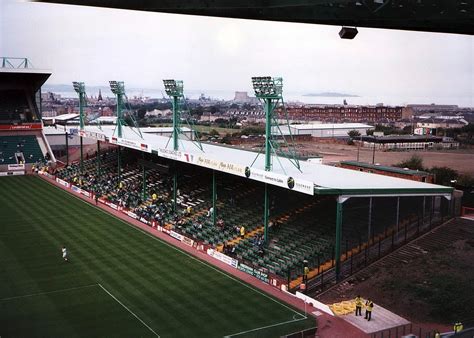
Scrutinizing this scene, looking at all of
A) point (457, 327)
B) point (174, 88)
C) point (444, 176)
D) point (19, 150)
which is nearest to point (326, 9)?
point (457, 327)

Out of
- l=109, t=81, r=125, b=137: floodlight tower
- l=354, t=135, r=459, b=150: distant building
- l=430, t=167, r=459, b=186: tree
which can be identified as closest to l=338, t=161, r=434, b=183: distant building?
l=430, t=167, r=459, b=186: tree

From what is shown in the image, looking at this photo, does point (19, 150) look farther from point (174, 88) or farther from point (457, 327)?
point (457, 327)

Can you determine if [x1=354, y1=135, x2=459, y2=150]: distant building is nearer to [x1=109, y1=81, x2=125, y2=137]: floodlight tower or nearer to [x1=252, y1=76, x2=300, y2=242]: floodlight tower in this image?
[x1=109, y1=81, x2=125, y2=137]: floodlight tower

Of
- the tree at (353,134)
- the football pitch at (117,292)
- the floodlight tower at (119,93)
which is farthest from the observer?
the tree at (353,134)

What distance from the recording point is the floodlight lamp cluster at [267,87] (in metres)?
29.9

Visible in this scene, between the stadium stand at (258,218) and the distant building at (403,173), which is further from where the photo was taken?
the distant building at (403,173)

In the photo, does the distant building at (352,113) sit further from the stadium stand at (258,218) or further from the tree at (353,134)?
the stadium stand at (258,218)

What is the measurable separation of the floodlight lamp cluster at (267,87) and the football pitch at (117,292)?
10006 millimetres

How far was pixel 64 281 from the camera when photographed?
2583 cm

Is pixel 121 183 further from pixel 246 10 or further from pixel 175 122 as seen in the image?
pixel 246 10

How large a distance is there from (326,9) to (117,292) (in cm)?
1697

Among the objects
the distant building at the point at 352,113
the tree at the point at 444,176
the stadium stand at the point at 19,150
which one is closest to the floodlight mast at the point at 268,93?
the tree at the point at 444,176

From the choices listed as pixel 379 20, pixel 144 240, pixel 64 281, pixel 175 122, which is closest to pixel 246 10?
pixel 379 20

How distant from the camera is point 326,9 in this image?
1238 centimetres
